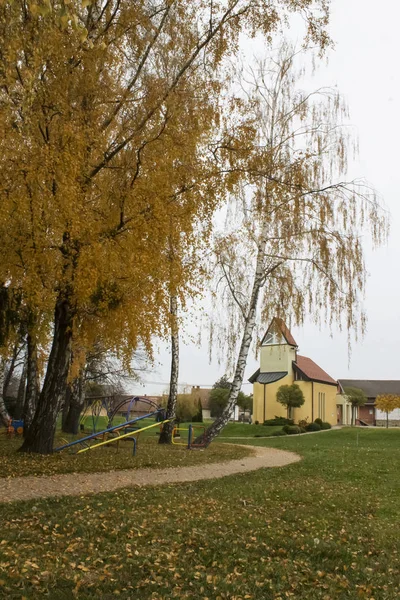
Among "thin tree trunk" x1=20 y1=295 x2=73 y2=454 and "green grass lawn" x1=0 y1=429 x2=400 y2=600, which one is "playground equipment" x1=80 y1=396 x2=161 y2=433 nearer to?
"thin tree trunk" x1=20 y1=295 x2=73 y2=454

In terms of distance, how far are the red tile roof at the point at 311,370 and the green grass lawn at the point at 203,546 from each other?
34.0 m

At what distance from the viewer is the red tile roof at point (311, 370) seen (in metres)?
43.4

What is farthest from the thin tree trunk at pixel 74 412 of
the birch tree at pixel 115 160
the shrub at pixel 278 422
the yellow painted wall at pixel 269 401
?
the yellow painted wall at pixel 269 401

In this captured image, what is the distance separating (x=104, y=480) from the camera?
33.4 ft

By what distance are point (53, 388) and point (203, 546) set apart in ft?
24.4

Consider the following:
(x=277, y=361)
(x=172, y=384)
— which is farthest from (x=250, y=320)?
(x=277, y=361)

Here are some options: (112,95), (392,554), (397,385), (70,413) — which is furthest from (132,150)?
(397,385)

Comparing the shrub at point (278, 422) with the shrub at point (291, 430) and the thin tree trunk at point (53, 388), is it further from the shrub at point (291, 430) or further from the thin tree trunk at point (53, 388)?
the thin tree trunk at point (53, 388)

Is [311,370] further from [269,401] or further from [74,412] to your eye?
[74,412]

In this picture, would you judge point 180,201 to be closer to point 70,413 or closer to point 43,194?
point 43,194

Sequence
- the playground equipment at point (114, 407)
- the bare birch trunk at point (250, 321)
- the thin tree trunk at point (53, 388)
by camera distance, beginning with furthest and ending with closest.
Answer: the playground equipment at point (114, 407) → the bare birch trunk at point (250, 321) → the thin tree trunk at point (53, 388)

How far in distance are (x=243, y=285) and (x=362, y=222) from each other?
4361 millimetres

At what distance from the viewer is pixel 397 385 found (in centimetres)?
6475

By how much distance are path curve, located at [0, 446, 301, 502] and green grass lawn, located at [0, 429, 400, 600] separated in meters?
0.72
